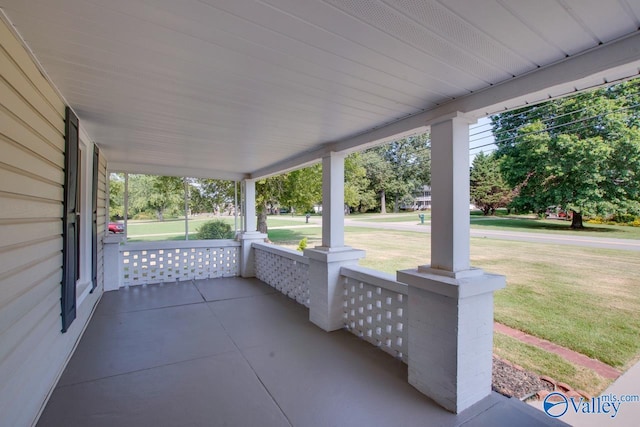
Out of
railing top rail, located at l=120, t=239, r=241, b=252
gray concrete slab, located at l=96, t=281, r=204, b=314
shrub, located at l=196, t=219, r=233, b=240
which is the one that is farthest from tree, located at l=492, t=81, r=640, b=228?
shrub, located at l=196, t=219, r=233, b=240

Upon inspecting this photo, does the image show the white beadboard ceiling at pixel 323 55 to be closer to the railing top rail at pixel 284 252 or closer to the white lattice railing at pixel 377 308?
the white lattice railing at pixel 377 308

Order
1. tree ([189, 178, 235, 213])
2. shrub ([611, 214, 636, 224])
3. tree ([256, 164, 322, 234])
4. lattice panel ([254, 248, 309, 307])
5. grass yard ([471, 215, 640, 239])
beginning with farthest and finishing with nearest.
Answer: tree ([256, 164, 322, 234]) → grass yard ([471, 215, 640, 239]) → tree ([189, 178, 235, 213]) → shrub ([611, 214, 636, 224]) → lattice panel ([254, 248, 309, 307])

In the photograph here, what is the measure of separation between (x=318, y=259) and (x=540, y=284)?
17.6 feet

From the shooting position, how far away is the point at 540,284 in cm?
614

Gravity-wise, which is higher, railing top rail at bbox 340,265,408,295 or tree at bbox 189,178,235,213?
tree at bbox 189,178,235,213

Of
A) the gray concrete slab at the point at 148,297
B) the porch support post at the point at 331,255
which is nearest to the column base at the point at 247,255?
the gray concrete slab at the point at 148,297

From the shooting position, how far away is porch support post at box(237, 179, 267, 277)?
646cm

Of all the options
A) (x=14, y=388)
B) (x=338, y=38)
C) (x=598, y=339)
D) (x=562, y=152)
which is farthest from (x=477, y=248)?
(x=14, y=388)

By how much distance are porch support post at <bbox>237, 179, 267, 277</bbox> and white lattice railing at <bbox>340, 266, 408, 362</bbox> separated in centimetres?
343

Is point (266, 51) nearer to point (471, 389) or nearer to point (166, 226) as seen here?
point (471, 389)

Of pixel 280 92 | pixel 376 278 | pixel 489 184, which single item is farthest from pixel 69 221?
pixel 489 184

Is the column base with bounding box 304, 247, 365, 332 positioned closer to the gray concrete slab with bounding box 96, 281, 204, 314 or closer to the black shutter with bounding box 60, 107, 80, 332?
the gray concrete slab with bounding box 96, 281, 204, 314

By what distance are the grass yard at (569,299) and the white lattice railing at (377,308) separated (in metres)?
1.54

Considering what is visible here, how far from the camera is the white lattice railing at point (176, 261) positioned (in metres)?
5.66
